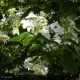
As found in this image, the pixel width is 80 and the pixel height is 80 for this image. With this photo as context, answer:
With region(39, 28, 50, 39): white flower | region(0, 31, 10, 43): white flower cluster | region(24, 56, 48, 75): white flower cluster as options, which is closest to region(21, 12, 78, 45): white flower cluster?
region(39, 28, 50, 39): white flower

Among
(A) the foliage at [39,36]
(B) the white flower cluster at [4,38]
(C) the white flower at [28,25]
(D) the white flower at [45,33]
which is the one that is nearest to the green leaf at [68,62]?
(A) the foliage at [39,36]

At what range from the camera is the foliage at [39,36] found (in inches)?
62.7

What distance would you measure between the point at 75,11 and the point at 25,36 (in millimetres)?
581

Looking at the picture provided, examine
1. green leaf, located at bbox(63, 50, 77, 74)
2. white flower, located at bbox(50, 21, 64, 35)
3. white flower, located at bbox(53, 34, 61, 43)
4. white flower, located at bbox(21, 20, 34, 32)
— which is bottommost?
green leaf, located at bbox(63, 50, 77, 74)

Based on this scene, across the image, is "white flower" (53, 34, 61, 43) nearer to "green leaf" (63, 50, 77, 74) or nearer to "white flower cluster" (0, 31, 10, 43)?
"green leaf" (63, 50, 77, 74)

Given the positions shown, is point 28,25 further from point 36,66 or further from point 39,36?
point 36,66

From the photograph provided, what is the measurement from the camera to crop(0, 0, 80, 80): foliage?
Answer: 1592 millimetres

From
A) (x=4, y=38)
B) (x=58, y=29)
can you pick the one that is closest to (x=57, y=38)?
(x=58, y=29)

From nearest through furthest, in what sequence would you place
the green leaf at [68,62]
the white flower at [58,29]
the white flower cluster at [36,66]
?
the green leaf at [68,62] < the white flower at [58,29] < the white flower cluster at [36,66]

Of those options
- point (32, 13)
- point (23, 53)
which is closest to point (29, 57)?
point (23, 53)

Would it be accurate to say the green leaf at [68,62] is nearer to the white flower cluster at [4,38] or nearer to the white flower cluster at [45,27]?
the white flower cluster at [45,27]

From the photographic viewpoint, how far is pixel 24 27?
167 centimetres

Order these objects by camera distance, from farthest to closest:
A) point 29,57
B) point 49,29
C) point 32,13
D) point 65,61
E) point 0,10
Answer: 1. point 0,10
2. point 29,57
3. point 32,13
4. point 49,29
5. point 65,61

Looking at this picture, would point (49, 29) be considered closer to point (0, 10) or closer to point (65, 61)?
point (65, 61)
